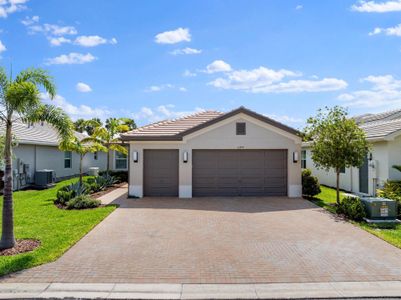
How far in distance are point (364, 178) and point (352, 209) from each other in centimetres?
585

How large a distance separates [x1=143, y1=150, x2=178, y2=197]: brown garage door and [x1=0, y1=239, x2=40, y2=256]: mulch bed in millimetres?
7486

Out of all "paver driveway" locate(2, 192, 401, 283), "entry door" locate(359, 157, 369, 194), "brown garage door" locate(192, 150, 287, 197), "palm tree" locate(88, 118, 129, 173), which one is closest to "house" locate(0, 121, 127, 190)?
"palm tree" locate(88, 118, 129, 173)

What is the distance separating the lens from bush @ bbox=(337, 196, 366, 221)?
1059 cm

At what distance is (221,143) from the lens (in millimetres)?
14984

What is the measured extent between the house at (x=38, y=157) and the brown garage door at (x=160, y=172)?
6.48 metres

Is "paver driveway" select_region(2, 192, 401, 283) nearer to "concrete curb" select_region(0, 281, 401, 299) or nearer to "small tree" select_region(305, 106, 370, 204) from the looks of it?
"concrete curb" select_region(0, 281, 401, 299)

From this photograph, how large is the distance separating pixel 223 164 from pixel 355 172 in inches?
292

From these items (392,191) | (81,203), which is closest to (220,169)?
(81,203)

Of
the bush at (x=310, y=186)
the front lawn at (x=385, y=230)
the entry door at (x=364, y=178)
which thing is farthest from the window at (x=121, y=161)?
the entry door at (x=364, y=178)

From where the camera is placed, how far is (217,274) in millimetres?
6020

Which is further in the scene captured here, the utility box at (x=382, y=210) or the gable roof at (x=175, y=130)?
the gable roof at (x=175, y=130)

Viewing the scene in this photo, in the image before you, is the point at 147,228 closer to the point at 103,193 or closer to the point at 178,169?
the point at 178,169

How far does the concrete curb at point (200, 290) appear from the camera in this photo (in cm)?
516

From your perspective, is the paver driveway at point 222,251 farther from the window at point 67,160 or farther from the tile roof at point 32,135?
the window at point 67,160
